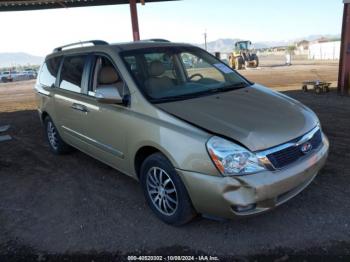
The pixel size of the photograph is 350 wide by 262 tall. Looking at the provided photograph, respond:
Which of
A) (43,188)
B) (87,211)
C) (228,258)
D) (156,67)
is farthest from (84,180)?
(228,258)

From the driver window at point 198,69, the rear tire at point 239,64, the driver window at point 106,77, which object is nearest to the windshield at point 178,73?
the driver window at point 198,69

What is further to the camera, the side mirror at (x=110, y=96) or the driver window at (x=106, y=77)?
the driver window at (x=106, y=77)

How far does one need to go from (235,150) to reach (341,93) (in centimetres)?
931

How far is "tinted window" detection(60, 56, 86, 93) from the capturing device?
448cm

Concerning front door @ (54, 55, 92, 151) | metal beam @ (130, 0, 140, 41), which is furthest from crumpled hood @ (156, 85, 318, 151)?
metal beam @ (130, 0, 140, 41)

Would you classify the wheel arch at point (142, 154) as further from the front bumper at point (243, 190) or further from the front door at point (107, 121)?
the front bumper at point (243, 190)

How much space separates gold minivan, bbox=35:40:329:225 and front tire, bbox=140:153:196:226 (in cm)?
1

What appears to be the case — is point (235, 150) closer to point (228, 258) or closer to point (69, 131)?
point (228, 258)

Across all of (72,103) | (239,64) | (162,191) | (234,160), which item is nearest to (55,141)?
(72,103)

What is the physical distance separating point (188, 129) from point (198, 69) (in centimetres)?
171

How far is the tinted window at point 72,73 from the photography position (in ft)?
14.7

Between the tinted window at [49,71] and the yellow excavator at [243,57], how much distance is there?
2896cm

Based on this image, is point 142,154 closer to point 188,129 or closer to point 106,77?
Answer: point 188,129

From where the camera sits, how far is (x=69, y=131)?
5.00m
